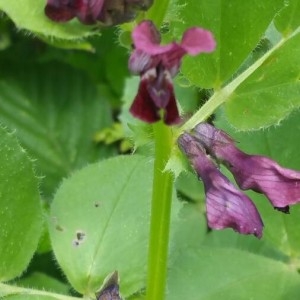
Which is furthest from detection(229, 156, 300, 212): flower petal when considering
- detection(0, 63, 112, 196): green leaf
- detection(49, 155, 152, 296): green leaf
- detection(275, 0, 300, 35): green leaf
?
detection(0, 63, 112, 196): green leaf

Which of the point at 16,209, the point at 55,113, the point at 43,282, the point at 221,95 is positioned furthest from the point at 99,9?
the point at 55,113

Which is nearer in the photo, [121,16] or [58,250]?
[121,16]

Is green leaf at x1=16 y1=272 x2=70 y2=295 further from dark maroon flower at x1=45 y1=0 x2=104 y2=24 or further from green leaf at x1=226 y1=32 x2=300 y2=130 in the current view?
dark maroon flower at x1=45 y1=0 x2=104 y2=24

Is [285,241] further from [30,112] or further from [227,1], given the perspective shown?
[30,112]

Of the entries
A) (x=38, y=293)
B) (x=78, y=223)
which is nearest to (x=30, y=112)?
(x=78, y=223)

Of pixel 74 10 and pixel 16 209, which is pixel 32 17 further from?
pixel 16 209

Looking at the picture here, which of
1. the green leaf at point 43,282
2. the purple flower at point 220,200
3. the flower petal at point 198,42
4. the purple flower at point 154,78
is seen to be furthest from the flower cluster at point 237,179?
the green leaf at point 43,282
